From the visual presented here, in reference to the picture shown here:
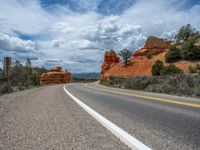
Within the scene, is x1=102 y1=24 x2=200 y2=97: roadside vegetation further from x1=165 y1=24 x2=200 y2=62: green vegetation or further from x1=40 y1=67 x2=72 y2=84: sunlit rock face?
x1=40 y1=67 x2=72 y2=84: sunlit rock face

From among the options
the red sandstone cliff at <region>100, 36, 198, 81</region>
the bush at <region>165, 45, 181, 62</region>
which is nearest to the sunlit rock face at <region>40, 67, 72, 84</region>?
the red sandstone cliff at <region>100, 36, 198, 81</region>

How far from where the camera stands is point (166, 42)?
95812 mm

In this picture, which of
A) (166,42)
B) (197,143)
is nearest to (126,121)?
(197,143)

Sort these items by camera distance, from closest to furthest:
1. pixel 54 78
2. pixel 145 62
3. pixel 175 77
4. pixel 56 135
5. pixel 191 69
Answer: pixel 56 135 → pixel 175 77 → pixel 191 69 → pixel 145 62 → pixel 54 78

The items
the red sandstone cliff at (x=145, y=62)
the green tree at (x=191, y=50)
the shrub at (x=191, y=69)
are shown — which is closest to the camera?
the shrub at (x=191, y=69)

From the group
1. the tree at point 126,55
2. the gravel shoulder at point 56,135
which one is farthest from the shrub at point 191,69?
the gravel shoulder at point 56,135

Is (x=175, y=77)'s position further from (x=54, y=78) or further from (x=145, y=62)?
(x=54, y=78)

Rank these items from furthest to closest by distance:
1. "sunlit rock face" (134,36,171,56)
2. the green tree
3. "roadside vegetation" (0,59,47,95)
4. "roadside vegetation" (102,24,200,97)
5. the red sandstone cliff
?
"sunlit rock face" (134,36,171,56), the red sandstone cliff, the green tree, "roadside vegetation" (0,59,47,95), "roadside vegetation" (102,24,200,97)

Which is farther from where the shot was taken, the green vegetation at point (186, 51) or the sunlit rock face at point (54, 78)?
the sunlit rock face at point (54, 78)

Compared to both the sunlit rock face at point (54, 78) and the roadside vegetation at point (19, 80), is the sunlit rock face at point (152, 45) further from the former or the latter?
the sunlit rock face at point (54, 78)

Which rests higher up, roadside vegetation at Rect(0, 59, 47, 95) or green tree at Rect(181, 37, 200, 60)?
green tree at Rect(181, 37, 200, 60)

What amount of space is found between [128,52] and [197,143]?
71.7 m

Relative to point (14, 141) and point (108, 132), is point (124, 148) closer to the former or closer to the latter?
point (108, 132)

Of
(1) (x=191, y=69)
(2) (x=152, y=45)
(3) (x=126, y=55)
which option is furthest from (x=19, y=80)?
(2) (x=152, y=45)
